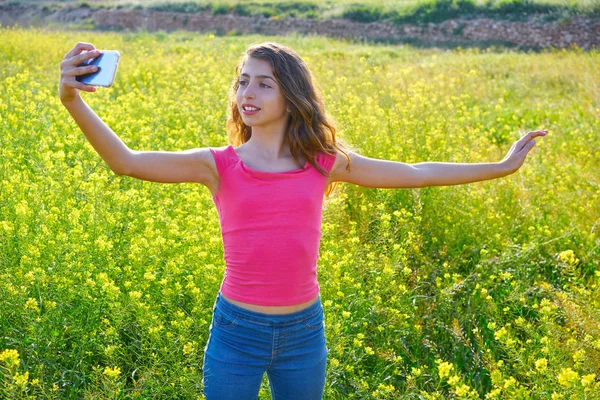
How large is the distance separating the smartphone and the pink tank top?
0.42 m

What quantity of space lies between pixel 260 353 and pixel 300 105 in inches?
31.6

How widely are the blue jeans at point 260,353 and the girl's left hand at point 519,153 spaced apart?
874 millimetres

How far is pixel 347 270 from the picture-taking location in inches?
149

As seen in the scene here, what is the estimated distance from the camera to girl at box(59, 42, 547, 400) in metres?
2.23

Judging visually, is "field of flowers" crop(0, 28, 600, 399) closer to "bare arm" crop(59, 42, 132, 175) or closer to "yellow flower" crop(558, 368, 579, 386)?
"yellow flower" crop(558, 368, 579, 386)

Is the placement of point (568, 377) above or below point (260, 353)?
below

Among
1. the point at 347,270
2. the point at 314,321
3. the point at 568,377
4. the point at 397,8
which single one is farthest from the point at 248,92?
the point at 397,8

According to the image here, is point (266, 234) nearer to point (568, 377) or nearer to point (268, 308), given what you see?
point (268, 308)

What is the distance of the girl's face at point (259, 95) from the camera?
2.42m

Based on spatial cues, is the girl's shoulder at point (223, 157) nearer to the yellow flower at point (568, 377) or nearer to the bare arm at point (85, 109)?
the bare arm at point (85, 109)

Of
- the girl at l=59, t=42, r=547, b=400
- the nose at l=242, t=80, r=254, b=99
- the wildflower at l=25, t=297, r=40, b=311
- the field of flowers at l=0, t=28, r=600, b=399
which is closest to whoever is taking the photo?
the girl at l=59, t=42, r=547, b=400

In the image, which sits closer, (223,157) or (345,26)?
(223,157)

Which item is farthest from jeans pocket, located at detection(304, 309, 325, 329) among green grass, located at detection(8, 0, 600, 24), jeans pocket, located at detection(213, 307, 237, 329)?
green grass, located at detection(8, 0, 600, 24)

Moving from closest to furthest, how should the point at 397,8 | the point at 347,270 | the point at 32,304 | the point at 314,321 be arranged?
the point at 314,321 < the point at 32,304 < the point at 347,270 < the point at 397,8
